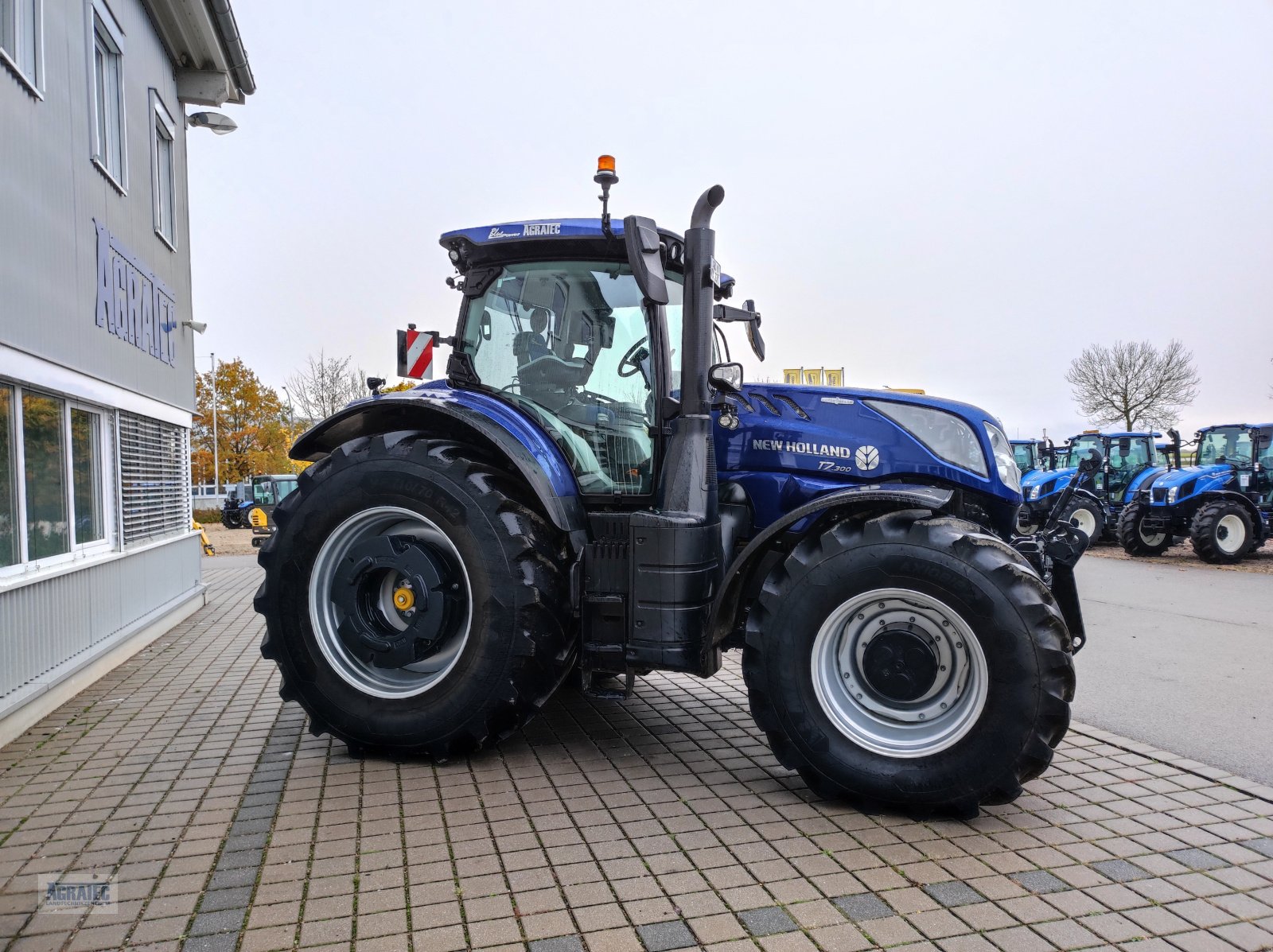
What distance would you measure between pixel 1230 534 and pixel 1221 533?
13cm

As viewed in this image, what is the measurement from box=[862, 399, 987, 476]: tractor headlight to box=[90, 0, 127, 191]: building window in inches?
250

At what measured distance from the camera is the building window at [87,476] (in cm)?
651

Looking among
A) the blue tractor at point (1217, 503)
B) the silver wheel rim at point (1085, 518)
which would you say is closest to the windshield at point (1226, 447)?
the blue tractor at point (1217, 503)

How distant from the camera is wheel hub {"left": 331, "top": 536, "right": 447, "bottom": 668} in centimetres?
429

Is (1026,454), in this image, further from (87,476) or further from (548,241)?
(87,476)

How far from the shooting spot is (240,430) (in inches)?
1734

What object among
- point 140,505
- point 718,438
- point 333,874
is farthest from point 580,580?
point 140,505

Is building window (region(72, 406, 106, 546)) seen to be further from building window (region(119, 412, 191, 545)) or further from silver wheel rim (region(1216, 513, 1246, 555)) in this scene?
silver wheel rim (region(1216, 513, 1246, 555))

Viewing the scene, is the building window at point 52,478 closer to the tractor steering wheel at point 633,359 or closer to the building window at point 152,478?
the building window at point 152,478

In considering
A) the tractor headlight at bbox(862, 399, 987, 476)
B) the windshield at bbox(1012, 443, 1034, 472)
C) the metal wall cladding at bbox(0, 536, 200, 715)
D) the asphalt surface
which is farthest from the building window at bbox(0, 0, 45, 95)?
the windshield at bbox(1012, 443, 1034, 472)

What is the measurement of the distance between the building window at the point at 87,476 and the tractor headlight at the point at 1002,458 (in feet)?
19.8

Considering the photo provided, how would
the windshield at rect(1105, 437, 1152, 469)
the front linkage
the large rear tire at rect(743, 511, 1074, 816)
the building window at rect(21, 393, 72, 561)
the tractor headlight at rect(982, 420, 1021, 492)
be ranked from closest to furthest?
the large rear tire at rect(743, 511, 1074, 816)
the front linkage
the tractor headlight at rect(982, 420, 1021, 492)
the building window at rect(21, 393, 72, 561)
the windshield at rect(1105, 437, 1152, 469)

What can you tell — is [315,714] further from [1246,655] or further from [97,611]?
[1246,655]

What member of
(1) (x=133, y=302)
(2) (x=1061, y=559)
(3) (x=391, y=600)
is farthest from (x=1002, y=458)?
(1) (x=133, y=302)
